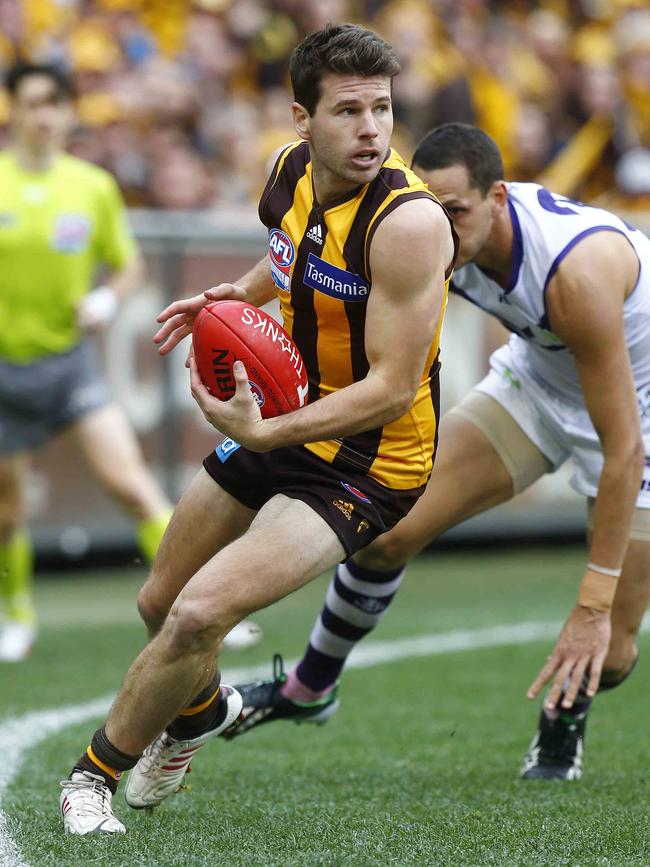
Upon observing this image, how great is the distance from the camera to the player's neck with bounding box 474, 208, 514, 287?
4.43 metres

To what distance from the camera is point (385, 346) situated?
11.8ft

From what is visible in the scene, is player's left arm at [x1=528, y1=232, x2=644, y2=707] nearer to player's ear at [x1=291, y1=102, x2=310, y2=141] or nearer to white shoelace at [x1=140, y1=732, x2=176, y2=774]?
player's ear at [x1=291, y1=102, x2=310, y2=141]

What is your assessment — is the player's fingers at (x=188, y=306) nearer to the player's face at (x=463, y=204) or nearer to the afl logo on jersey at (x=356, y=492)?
the afl logo on jersey at (x=356, y=492)

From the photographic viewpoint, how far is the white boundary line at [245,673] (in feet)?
15.0

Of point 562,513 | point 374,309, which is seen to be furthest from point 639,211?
point 374,309

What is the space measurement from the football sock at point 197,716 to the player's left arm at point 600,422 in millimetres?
938

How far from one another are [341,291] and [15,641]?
380 cm

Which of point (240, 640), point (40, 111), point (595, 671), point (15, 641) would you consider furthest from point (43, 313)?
point (595, 671)

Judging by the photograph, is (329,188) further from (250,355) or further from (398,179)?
(250,355)

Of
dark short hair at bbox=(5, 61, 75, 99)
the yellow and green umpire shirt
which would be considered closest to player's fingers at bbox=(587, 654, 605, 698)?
the yellow and green umpire shirt

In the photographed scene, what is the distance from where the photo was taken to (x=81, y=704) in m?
5.83

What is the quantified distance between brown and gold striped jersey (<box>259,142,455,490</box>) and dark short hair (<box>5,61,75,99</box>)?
10.8 ft

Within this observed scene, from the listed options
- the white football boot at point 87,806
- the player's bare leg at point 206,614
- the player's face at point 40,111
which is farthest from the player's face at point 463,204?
the player's face at point 40,111

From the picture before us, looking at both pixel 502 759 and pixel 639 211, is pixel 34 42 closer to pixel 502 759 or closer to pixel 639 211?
A: pixel 639 211
